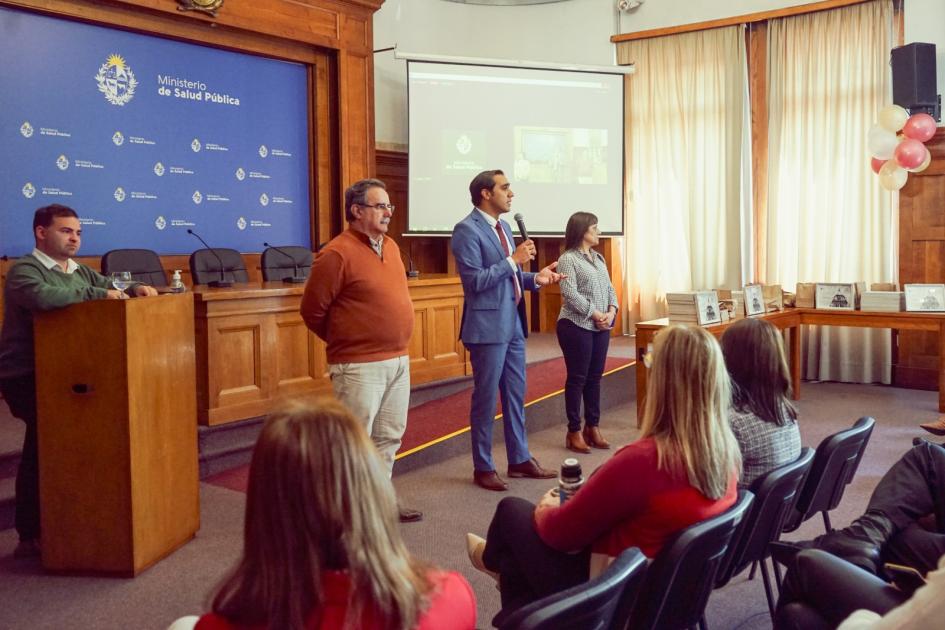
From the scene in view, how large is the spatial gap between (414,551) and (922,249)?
5.42 metres

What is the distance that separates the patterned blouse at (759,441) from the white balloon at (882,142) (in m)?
4.65

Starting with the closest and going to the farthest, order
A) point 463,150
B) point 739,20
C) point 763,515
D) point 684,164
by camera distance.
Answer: point 763,515, point 739,20, point 463,150, point 684,164

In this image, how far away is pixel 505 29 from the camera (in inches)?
348

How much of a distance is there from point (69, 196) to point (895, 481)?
5.45 metres

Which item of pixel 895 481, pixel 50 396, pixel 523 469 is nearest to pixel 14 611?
pixel 50 396

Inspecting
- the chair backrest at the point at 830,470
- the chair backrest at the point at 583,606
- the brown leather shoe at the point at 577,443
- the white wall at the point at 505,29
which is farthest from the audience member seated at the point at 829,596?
the white wall at the point at 505,29

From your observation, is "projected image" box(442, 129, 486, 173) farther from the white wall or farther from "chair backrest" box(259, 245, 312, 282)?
"chair backrest" box(259, 245, 312, 282)

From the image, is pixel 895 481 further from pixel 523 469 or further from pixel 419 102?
pixel 419 102

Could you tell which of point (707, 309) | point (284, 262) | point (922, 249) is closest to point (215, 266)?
point (284, 262)

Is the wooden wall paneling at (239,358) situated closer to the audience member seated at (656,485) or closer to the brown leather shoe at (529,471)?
the brown leather shoe at (529,471)

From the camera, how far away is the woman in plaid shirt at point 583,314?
15.6 ft

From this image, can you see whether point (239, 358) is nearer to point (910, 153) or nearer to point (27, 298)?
point (27, 298)

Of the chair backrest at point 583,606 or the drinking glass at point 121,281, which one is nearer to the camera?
the chair backrest at point 583,606

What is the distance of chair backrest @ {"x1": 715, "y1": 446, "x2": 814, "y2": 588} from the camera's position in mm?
2240
